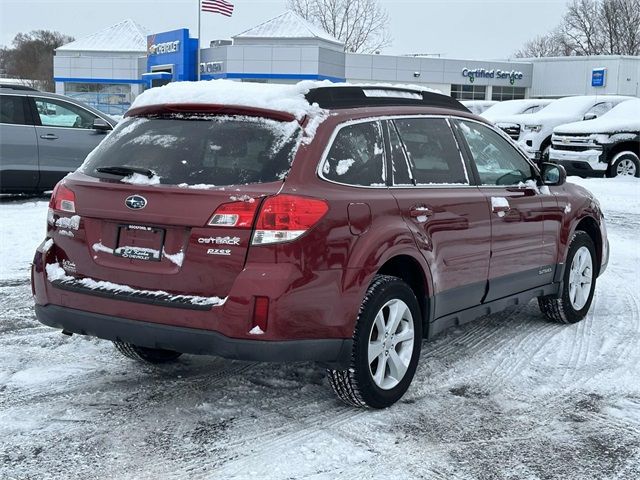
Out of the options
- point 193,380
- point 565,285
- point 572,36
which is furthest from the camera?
point 572,36

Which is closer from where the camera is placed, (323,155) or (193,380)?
(323,155)

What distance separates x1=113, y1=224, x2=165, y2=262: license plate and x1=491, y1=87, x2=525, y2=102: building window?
6140cm

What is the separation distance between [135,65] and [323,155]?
210ft

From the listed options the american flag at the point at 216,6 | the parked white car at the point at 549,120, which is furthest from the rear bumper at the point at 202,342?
the american flag at the point at 216,6

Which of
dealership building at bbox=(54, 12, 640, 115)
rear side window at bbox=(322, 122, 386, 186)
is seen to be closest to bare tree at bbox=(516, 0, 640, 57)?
dealership building at bbox=(54, 12, 640, 115)

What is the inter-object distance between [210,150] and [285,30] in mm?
50151

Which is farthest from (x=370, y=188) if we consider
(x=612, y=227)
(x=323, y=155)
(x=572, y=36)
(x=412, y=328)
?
(x=572, y=36)

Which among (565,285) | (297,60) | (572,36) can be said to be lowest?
(565,285)

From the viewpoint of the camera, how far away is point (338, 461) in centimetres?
367

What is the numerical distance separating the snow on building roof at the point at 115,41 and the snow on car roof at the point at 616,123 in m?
51.3

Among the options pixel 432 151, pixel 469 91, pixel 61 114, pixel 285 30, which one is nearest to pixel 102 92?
pixel 285 30

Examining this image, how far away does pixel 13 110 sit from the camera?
1195 cm

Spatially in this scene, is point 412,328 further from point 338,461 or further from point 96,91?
point 96,91

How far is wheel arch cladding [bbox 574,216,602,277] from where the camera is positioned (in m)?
6.55
